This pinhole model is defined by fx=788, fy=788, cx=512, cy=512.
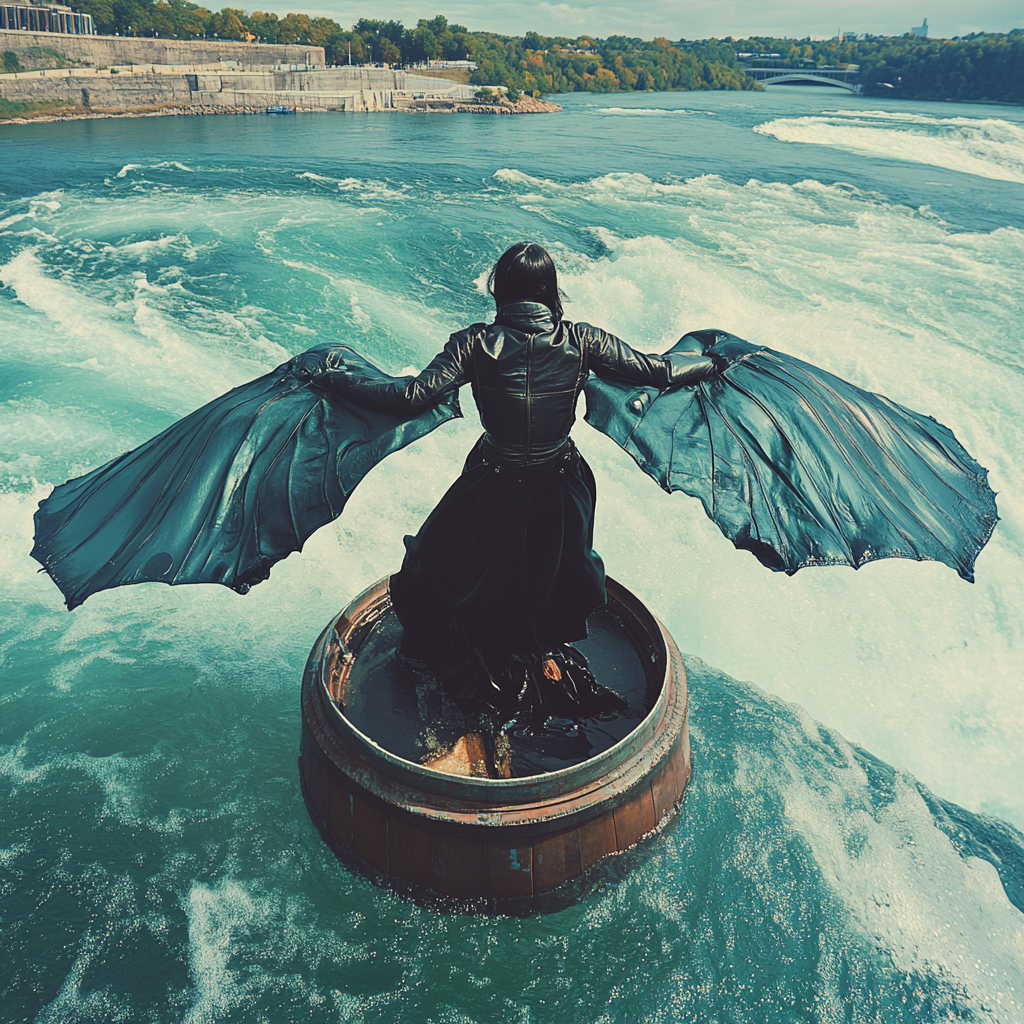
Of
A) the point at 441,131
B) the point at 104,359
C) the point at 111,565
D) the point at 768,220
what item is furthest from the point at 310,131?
the point at 111,565

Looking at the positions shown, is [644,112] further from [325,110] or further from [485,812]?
[485,812]

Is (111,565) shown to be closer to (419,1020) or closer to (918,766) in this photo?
(419,1020)

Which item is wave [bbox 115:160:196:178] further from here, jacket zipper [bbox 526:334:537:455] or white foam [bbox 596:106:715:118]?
white foam [bbox 596:106:715:118]

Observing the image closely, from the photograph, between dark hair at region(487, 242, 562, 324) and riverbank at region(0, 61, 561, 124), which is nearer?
dark hair at region(487, 242, 562, 324)

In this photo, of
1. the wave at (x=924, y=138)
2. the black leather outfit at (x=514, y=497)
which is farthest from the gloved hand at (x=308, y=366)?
the wave at (x=924, y=138)

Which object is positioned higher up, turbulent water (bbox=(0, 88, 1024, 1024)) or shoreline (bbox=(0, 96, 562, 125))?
shoreline (bbox=(0, 96, 562, 125))

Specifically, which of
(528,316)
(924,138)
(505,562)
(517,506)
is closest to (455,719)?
(505,562)

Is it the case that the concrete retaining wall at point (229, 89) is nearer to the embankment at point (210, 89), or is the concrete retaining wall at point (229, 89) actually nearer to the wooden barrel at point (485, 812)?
the embankment at point (210, 89)

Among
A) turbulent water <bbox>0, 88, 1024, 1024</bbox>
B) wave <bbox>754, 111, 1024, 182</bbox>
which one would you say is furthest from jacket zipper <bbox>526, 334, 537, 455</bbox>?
wave <bbox>754, 111, 1024, 182</bbox>
